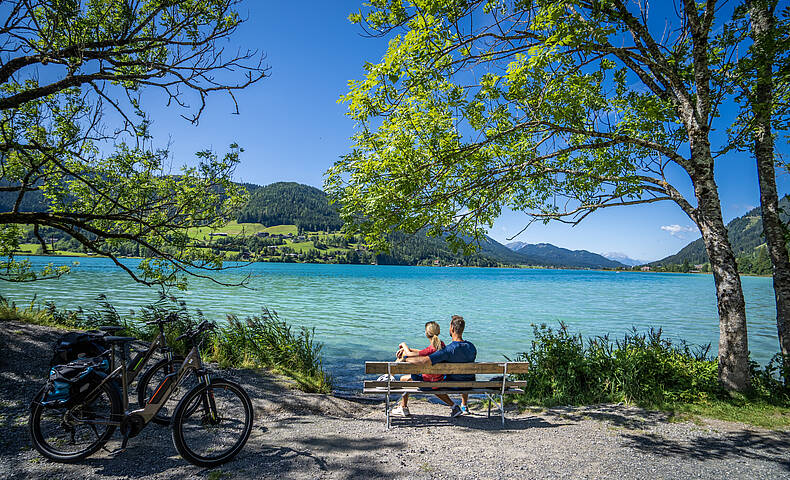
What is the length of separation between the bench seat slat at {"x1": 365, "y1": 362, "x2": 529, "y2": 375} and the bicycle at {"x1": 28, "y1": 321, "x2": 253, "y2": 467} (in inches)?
87.8

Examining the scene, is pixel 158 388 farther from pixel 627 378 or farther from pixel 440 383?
pixel 627 378

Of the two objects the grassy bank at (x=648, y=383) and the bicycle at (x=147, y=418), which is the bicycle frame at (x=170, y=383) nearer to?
the bicycle at (x=147, y=418)

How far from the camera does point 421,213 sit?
27.9 ft

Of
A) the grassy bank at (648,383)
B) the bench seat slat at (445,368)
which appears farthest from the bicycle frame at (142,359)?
the grassy bank at (648,383)

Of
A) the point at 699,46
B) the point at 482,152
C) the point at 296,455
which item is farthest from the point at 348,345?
the point at 699,46

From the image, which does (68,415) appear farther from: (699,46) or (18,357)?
(699,46)

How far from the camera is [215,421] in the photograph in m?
4.76

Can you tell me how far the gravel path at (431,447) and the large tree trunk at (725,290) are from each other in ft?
5.44

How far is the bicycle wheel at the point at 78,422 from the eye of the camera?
14.0ft

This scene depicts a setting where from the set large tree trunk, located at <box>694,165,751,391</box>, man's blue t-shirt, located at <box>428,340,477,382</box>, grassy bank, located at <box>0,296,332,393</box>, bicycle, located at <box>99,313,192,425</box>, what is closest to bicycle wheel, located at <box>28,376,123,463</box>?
bicycle, located at <box>99,313,192,425</box>

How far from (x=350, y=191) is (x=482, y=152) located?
3.04 meters

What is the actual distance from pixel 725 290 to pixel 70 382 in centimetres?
987

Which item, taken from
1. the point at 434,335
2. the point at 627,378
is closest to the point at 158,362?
the point at 434,335

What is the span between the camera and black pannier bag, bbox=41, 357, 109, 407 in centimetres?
423
